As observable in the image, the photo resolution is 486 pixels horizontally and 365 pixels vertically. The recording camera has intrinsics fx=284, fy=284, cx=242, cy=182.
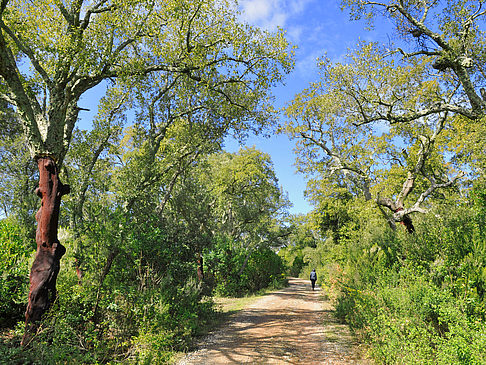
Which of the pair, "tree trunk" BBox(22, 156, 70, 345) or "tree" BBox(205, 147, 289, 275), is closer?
"tree trunk" BBox(22, 156, 70, 345)

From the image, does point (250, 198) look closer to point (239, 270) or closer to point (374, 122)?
point (239, 270)

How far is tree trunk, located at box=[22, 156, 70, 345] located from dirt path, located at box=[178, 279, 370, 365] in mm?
3471

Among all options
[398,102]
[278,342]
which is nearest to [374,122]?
[398,102]

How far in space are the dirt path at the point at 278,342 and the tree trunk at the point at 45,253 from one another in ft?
11.4

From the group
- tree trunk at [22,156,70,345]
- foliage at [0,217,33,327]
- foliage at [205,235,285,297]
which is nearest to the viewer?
tree trunk at [22,156,70,345]

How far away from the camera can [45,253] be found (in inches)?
272

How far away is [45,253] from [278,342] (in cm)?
665

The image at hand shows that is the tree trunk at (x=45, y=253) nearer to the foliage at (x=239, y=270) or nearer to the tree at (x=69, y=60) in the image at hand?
Answer: the tree at (x=69, y=60)

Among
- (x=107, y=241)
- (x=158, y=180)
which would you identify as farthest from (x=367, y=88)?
(x=107, y=241)

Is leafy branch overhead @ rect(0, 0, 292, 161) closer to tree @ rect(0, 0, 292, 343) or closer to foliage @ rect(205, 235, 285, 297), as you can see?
tree @ rect(0, 0, 292, 343)

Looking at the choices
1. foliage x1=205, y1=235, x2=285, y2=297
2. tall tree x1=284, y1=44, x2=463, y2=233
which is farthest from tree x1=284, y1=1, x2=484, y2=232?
foliage x1=205, y1=235, x2=285, y2=297

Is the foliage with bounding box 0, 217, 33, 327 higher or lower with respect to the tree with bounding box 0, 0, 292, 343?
lower

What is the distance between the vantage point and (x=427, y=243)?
6766mm

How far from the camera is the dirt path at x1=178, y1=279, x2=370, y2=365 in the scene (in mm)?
6852
